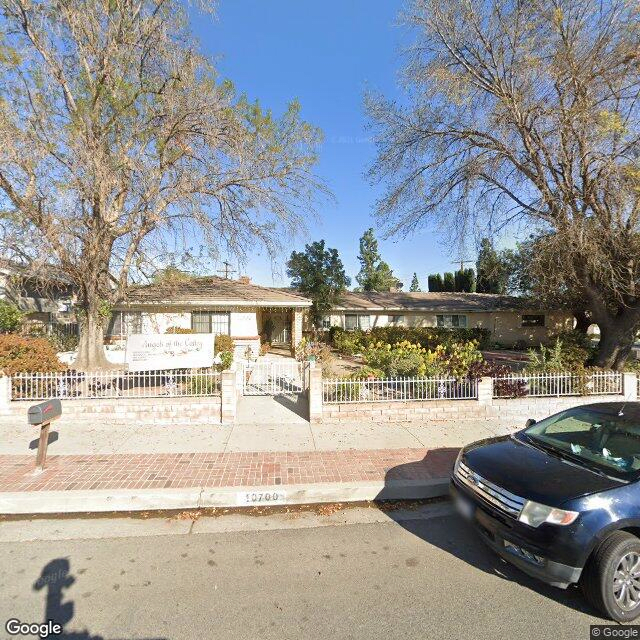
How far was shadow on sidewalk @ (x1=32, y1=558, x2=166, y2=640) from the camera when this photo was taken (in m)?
2.51

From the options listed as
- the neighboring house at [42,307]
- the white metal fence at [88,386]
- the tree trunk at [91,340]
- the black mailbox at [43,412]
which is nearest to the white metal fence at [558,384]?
the white metal fence at [88,386]

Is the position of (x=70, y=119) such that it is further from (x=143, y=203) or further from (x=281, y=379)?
(x=281, y=379)

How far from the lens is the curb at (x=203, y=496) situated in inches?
165

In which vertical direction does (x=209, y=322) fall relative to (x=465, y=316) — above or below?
below

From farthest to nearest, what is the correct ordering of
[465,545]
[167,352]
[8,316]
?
[8,316]
[167,352]
[465,545]

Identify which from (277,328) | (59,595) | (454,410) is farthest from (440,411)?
(277,328)

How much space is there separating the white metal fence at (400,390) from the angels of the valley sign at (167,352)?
3.11 metres

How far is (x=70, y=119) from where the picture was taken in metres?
Result: 8.80

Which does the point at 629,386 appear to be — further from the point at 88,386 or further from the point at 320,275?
the point at 320,275

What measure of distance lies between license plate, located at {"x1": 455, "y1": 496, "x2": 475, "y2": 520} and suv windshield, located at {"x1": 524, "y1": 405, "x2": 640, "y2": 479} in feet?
3.50

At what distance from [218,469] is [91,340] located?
6.97m

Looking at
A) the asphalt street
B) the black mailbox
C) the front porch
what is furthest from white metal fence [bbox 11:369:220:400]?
the front porch

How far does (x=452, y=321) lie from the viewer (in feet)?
77.3

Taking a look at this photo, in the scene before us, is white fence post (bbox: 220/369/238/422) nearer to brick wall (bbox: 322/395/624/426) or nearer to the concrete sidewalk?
the concrete sidewalk
